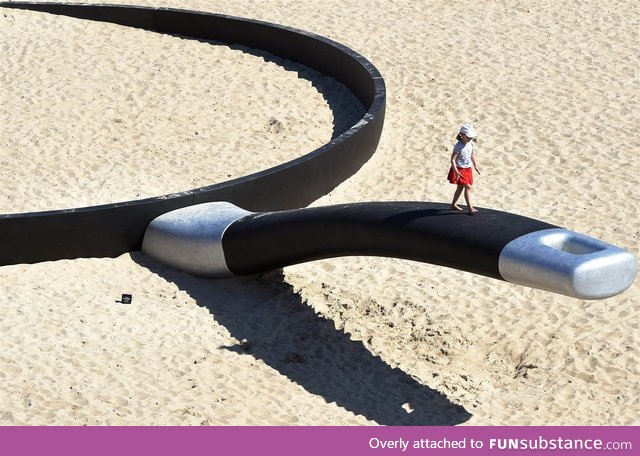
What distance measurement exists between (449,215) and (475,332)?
1.61m

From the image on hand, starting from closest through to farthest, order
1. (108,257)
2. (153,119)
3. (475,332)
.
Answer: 1. (475,332)
2. (108,257)
3. (153,119)

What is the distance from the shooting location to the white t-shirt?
39.7 feet

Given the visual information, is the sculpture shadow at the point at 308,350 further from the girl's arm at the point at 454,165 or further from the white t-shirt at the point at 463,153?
the white t-shirt at the point at 463,153

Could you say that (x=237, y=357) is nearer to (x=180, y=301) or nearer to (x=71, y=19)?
(x=180, y=301)

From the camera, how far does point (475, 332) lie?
516 inches

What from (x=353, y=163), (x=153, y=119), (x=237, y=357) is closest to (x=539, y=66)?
(x=353, y=163)

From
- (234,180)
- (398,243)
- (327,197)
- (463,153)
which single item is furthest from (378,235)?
(327,197)

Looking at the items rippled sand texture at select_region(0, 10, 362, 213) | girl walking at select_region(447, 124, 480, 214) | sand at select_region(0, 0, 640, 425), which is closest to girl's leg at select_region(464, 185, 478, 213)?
girl walking at select_region(447, 124, 480, 214)

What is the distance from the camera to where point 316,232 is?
13.1 m

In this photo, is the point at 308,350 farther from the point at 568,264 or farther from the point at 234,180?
the point at 568,264

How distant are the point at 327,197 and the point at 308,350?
4.22 m

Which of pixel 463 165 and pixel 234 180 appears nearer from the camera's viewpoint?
pixel 463 165

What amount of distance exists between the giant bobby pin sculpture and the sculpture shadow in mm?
268

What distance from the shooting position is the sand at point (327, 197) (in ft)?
38.8
